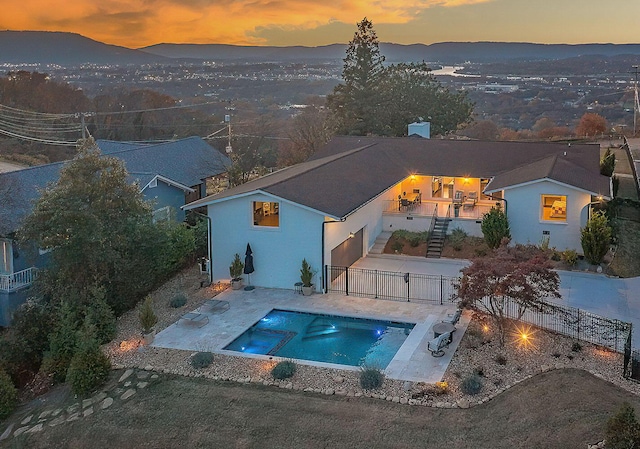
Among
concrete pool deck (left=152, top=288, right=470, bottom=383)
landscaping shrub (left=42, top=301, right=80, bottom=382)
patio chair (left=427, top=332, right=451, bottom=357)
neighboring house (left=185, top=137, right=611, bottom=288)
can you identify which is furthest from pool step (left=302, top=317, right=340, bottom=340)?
landscaping shrub (left=42, top=301, right=80, bottom=382)

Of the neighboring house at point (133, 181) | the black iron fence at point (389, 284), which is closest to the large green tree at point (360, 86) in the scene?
the neighboring house at point (133, 181)

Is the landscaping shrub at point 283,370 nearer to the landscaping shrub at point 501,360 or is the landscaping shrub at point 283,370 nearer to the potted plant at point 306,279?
the landscaping shrub at point 501,360

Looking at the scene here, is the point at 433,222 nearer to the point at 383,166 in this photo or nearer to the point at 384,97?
the point at 383,166

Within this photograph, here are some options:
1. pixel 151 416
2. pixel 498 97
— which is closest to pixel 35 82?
pixel 498 97

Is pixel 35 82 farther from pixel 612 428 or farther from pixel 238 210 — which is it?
pixel 612 428

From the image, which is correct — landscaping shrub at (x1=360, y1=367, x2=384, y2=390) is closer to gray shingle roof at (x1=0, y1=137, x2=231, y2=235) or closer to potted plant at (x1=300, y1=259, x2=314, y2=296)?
potted plant at (x1=300, y1=259, x2=314, y2=296)

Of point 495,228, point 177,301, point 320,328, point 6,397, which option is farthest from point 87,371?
point 495,228
